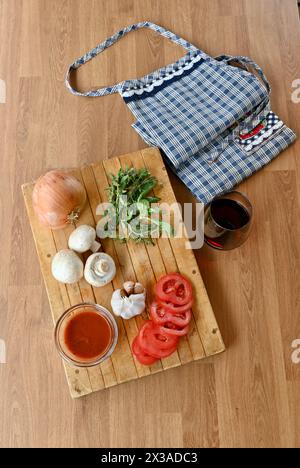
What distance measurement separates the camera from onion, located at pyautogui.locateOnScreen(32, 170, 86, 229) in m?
→ 1.03

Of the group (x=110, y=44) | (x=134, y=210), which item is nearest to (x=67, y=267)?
(x=134, y=210)

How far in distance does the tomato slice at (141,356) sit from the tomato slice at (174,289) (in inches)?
4.1

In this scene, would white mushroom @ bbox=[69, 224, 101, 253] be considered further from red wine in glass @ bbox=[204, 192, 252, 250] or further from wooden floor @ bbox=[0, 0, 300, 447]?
red wine in glass @ bbox=[204, 192, 252, 250]

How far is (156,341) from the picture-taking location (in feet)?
3.19

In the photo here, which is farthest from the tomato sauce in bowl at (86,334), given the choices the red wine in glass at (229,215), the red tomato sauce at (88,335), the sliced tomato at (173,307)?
the red wine in glass at (229,215)

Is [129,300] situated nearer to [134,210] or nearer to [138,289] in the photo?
[138,289]

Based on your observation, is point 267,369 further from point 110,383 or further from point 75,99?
point 75,99

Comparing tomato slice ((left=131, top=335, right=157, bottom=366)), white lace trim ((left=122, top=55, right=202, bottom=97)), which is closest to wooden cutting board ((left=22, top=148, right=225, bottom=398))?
tomato slice ((left=131, top=335, right=157, bottom=366))

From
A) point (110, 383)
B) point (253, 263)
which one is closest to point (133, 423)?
point (110, 383)

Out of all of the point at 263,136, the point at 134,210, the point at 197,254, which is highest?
the point at 263,136

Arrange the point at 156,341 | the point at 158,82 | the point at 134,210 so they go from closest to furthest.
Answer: the point at 156,341 < the point at 134,210 < the point at 158,82

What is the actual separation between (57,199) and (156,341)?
1.17 feet

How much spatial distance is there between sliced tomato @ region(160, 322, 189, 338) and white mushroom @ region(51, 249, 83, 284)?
21cm

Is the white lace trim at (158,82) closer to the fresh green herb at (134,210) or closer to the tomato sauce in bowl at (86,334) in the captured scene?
the fresh green herb at (134,210)
